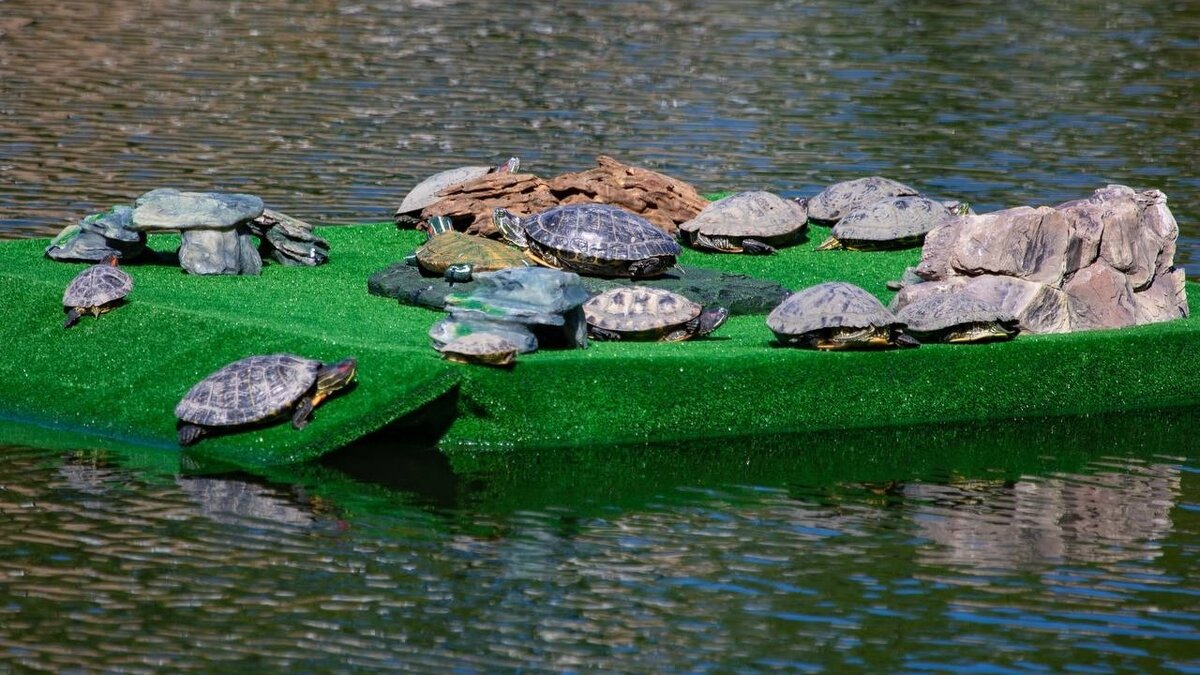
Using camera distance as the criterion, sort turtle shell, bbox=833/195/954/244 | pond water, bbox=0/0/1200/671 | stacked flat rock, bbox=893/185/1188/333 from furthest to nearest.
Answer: turtle shell, bbox=833/195/954/244
stacked flat rock, bbox=893/185/1188/333
pond water, bbox=0/0/1200/671

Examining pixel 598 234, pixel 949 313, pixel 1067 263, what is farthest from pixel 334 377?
Answer: pixel 1067 263

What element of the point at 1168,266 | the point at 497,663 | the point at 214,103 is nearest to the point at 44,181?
the point at 214,103

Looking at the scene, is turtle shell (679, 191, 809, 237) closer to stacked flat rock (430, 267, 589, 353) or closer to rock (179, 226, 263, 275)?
stacked flat rock (430, 267, 589, 353)

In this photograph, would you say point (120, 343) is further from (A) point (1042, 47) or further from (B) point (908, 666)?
(A) point (1042, 47)

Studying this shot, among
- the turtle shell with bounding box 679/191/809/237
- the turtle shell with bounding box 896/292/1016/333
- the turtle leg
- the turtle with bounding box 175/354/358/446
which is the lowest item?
the turtle leg

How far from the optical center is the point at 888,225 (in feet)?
40.6

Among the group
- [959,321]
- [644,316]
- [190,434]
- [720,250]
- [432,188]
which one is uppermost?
[959,321]

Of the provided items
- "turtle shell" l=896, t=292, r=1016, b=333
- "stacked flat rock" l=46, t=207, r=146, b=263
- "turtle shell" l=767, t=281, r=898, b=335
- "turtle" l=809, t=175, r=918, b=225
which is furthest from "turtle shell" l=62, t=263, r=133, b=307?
"turtle" l=809, t=175, r=918, b=225

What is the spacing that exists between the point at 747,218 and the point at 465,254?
7.77 ft

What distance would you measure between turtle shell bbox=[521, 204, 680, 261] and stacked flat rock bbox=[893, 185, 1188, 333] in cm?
152

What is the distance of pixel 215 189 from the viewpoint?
15172mm

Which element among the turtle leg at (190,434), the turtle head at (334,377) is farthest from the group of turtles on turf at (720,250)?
the turtle leg at (190,434)

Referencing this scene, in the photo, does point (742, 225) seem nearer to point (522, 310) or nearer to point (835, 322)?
point (835, 322)

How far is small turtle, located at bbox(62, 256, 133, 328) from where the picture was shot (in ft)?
31.6
